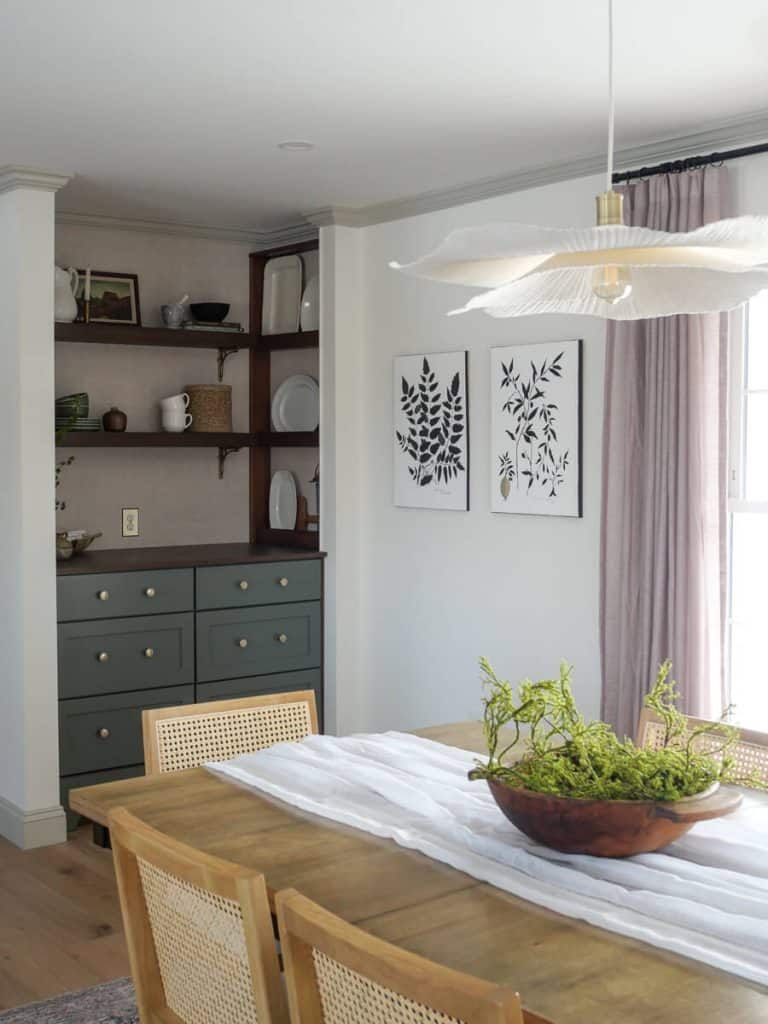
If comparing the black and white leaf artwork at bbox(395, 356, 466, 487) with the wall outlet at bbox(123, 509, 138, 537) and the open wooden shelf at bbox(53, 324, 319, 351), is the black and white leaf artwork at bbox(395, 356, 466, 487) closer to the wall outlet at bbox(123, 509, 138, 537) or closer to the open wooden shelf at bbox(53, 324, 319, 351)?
the open wooden shelf at bbox(53, 324, 319, 351)

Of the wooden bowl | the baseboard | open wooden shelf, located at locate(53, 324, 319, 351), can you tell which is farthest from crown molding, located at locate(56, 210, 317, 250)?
the wooden bowl

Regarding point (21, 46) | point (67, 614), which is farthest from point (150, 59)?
point (67, 614)

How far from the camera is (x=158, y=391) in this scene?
5.61 meters

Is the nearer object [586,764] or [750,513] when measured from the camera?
[586,764]

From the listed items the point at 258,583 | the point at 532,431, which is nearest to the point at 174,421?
the point at 258,583

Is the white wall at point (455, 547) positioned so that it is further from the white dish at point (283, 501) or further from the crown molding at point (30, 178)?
the crown molding at point (30, 178)

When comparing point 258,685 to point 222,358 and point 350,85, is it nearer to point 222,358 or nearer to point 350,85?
point 222,358

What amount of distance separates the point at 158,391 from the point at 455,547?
164 cm

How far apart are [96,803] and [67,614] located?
2.28 metres

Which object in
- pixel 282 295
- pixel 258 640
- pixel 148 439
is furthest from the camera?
pixel 282 295

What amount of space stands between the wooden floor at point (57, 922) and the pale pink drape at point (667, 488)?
1778 millimetres

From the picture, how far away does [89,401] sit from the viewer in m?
5.41

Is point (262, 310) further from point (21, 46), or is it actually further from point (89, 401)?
point (21, 46)

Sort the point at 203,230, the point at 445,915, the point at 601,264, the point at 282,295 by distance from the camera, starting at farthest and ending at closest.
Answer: the point at 282,295
the point at 203,230
the point at 601,264
the point at 445,915
